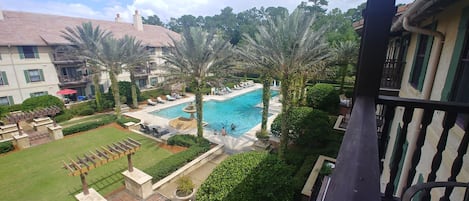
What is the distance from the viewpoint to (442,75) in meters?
4.50

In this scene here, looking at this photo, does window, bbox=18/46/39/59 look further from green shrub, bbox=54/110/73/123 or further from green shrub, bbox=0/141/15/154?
green shrub, bbox=0/141/15/154

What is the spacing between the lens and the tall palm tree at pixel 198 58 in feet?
45.0

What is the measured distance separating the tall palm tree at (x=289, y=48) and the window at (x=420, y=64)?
502cm

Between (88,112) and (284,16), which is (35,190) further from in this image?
(284,16)

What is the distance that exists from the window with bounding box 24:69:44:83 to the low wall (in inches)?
850

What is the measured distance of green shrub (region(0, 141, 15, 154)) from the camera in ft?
46.6

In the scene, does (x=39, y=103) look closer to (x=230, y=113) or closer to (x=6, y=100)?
(x=6, y=100)

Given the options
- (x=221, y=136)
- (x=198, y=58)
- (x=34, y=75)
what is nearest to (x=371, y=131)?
(x=198, y=58)

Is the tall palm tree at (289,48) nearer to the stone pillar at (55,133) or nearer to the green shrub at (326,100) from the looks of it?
the green shrub at (326,100)

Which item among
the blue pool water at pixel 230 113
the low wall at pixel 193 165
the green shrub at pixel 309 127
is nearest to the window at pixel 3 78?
the blue pool water at pixel 230 113

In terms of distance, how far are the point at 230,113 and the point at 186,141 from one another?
33.3 ft

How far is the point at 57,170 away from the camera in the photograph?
12.3 meters

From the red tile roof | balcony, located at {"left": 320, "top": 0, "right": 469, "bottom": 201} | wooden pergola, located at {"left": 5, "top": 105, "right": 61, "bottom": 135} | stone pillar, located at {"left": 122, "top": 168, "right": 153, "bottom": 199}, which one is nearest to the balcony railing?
balcony, located at {"left": 320, "top": 0, "right": 469, "bottom": 201}

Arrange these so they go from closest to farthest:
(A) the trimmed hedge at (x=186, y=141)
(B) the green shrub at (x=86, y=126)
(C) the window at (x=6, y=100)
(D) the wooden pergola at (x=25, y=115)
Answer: (A) the trimmed hedge at (x=186, y=141) → (D) the wooden pergola at (x=25, y=115) → (B) the green shrub at (x=86, y=126) → (C) the window at (x=6, y=100)
